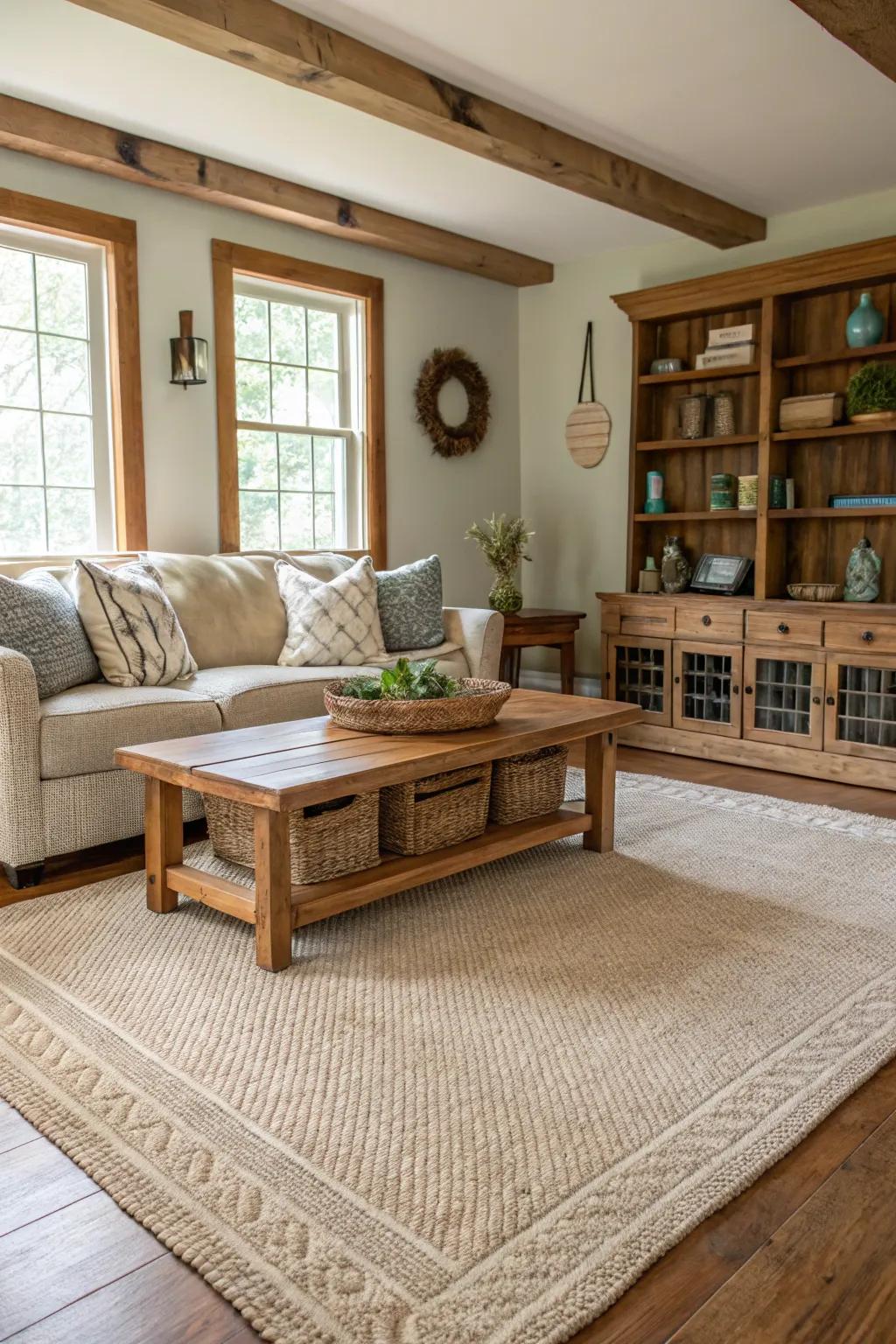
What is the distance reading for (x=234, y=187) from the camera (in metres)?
4.35

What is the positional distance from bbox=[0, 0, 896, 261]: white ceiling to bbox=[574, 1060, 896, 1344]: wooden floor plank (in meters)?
2.91

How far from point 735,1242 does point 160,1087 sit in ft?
3.33

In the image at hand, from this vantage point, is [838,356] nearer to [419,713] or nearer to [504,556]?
[504,556]

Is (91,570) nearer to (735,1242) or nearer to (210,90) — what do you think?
(210,90)

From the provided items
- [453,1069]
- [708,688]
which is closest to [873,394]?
[708,688]

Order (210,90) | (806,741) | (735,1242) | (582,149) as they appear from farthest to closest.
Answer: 1. (806,741)
2. (582,149)
3. (210,90)
4. (735,1242)

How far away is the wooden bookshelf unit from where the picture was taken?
430cm

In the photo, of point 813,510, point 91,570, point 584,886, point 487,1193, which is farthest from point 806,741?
point 487,1193

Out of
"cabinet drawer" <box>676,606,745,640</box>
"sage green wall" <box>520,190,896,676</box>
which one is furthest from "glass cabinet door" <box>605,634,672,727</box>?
"sage green wall" <box>520,190,896,676</box>

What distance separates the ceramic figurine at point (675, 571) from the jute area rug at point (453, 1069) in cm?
224

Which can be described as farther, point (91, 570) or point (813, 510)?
point (813, 510)

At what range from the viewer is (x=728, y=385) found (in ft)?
17.0

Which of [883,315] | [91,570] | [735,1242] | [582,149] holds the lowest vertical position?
[735,1242]

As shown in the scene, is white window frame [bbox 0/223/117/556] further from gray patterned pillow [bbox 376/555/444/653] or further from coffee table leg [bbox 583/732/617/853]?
coffee table leg [bbox 583/732/617/853]
